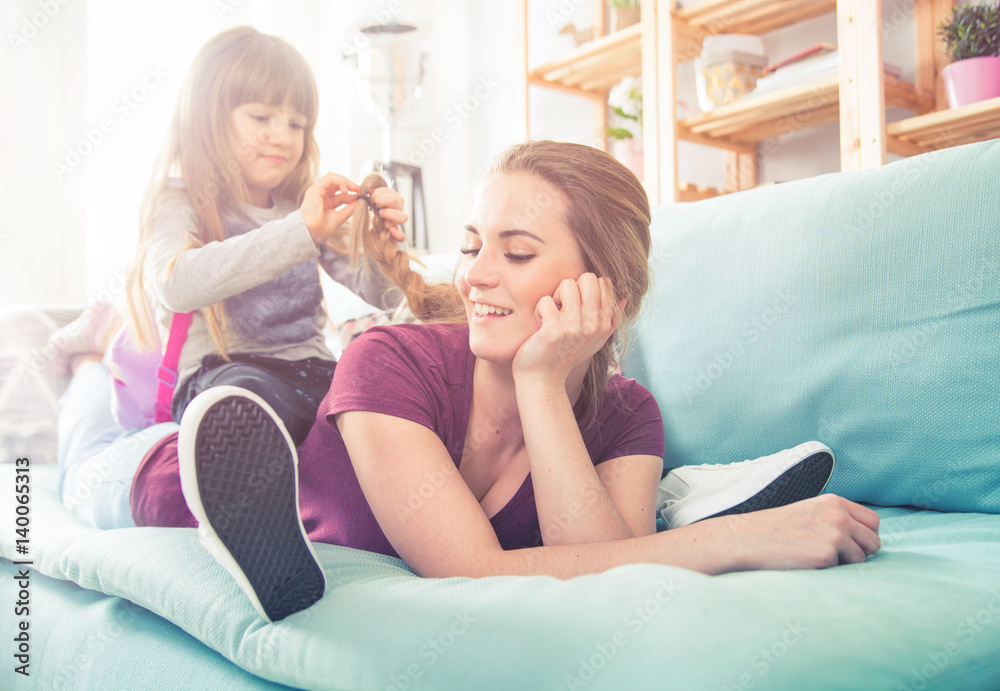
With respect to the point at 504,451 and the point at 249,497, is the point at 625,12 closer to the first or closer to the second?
the point at 504,451

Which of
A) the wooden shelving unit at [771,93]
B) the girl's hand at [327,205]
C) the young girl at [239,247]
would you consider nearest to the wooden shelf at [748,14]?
the wooden shelving unit at [771,93]

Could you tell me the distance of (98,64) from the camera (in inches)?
93.2

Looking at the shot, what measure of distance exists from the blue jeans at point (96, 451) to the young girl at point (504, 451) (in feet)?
0.42

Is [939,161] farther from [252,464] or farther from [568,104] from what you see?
[568,104]

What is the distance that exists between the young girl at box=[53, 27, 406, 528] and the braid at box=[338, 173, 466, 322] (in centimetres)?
2

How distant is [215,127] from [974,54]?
165cm

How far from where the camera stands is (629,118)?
95.2 inches

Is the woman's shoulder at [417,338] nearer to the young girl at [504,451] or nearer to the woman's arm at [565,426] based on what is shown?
the young girl at [504,451]

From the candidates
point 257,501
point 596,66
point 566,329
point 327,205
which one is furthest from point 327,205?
point 596,66

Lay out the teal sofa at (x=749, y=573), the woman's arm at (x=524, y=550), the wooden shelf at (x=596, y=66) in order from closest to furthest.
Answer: the teal sofa at (x=749, y=573), the woman's arm at (x=524, y=550), the wooden shelf at (x=596, y=66)

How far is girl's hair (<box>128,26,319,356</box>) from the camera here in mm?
1132

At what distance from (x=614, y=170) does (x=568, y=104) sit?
7.33 ft

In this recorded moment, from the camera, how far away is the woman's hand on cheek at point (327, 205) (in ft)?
3.32

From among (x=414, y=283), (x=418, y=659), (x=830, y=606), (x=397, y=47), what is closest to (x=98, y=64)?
(x=397, y=47)
